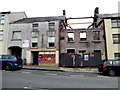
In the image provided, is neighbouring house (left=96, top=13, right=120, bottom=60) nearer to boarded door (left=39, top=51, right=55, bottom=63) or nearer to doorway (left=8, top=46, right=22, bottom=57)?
boarded door (left=39, top=51, right=55, bottom=63)

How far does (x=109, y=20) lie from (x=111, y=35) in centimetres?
270

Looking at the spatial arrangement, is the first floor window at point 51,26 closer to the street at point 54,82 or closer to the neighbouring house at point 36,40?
the neighbouring house at point 36,40

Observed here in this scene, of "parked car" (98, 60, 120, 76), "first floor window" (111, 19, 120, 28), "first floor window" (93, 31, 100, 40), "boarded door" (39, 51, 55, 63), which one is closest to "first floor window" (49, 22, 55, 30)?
"boarded door" (39, 51, 55, 63)

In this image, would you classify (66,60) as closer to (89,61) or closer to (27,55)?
(89,61)

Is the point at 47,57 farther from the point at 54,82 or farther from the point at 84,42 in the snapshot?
the point at 54,82


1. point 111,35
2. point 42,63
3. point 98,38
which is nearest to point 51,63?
point 42,63

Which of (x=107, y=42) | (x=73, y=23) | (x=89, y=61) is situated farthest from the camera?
(x=73, y=23)

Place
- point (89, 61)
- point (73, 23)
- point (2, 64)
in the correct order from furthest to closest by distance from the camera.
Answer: point (73, 23), point (89, 61), point (2, 64)

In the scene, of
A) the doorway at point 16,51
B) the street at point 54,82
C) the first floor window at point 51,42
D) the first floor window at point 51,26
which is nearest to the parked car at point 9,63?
the street at point 54,82

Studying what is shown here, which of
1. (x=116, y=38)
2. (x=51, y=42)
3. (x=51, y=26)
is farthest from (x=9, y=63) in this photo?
(x=116, y=38)

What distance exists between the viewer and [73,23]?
25.8 meters

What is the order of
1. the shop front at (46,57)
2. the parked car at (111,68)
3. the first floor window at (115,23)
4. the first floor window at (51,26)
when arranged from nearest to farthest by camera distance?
1. the parked car at (111,68)
2. the shop front at (46,57)
3. the first floor window at (115,23)
4. the first floor window at (51,26)

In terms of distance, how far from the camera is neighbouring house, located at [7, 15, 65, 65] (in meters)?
19.3

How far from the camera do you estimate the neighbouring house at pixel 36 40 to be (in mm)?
19344
